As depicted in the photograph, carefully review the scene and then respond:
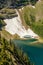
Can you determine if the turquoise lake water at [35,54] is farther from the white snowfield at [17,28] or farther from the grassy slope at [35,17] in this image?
the grassy slope at [35,17]

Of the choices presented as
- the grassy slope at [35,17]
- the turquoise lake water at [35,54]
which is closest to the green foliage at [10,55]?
the turquoise lake water at [35,54]

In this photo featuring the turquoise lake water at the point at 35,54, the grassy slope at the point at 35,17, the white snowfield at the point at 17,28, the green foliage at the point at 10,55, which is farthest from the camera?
the grassy slope at the point at 35,17

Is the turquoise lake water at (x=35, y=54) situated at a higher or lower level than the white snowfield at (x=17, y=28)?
lower

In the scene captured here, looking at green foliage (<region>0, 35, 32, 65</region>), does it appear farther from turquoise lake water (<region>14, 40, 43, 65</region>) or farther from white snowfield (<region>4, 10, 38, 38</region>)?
white snowfield (<region>4, 10, 38, 38</region>)

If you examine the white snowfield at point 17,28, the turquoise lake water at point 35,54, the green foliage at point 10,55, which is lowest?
the green foliage at point 10,55

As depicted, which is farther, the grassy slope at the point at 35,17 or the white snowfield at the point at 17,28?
the grassy slope at the point at 35,17

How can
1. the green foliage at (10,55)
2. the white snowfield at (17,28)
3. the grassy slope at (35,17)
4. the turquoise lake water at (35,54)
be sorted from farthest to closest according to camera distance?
the grassy slope at (35,17) → the white snowfield at (17,28) → the turquoise lake water at (35,54) → the green foliage at (10,55)

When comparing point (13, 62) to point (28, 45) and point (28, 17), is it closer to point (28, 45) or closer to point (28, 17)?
point (28, 45)

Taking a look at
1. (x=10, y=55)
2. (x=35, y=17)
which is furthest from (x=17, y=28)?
(x=10, y=55)

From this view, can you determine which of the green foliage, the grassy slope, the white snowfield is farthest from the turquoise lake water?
the grassy slope
